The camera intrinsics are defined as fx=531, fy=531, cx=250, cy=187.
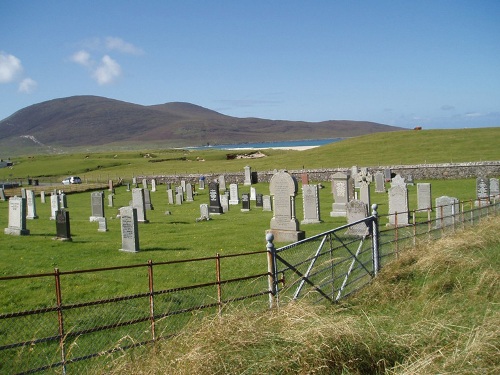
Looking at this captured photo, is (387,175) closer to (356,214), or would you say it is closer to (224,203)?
(224,203)

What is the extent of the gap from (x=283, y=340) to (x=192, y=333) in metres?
1.14

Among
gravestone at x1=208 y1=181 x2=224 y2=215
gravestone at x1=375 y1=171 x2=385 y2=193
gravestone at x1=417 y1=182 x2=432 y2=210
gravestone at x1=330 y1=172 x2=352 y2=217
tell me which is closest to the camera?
gravestone at x1=417 y1=182 x2=432 y2=210

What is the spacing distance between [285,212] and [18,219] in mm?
9134

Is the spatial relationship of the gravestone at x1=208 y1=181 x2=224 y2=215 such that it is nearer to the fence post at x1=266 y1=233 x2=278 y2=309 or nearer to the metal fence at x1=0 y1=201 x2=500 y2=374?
the metal fence at x1=0 y1=201 x2=500 y2=374

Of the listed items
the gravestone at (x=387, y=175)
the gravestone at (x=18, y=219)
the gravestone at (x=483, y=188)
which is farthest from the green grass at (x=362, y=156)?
the gravestone at (x=18, y=219)

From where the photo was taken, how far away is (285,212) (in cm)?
1738

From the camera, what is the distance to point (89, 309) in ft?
29.4

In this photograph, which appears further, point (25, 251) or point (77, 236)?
point (77, 236)

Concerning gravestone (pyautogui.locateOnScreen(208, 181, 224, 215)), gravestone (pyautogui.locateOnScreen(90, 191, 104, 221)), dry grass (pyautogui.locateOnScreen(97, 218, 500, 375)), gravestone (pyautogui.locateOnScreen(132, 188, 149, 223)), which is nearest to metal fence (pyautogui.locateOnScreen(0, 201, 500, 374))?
dry grass (pyautogui.locateOnScreen(97, 218, 500, 375))

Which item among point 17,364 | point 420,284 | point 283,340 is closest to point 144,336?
point 17,364

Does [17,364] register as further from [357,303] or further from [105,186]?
[105,186]

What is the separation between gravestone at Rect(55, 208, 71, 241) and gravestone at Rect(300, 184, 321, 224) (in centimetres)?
904

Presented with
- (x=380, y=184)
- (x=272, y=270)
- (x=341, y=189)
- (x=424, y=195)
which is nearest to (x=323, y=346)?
(x=272, y=270)

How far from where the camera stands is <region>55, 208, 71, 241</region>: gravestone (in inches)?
660
